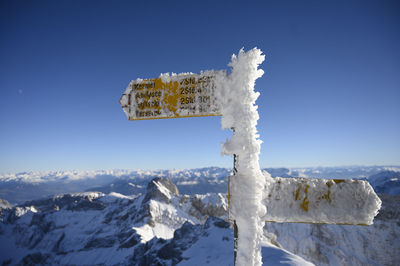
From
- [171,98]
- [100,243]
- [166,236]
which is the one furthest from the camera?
[166,236]

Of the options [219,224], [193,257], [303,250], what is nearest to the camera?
[193,257]

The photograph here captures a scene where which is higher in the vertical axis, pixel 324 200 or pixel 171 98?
pixel 171 98

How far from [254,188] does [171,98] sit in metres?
1.49

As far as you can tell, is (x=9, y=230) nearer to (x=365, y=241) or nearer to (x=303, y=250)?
(x=303, y=250)

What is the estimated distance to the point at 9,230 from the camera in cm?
12581

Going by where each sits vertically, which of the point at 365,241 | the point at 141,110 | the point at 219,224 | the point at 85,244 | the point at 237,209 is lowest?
the point at 85,244

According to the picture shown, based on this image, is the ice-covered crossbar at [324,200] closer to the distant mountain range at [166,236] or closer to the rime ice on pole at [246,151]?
the rime ice on pole at [246,151]

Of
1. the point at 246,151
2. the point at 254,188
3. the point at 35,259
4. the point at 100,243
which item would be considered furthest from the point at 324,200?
the point at 35,259

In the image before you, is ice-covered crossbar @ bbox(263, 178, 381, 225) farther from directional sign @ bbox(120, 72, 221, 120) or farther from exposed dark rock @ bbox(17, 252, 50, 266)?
exposed dark rock @ bbox(17, 252, 50, 266)

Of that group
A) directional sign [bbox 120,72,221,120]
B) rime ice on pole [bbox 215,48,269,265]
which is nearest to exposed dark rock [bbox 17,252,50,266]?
directional sign [bbox 120,72,221,120]

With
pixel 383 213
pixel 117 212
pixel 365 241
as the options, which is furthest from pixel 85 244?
pixel 383 213

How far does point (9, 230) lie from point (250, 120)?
186520 mm

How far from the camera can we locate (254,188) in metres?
2.06

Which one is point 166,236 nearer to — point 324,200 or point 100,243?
point 100,243
